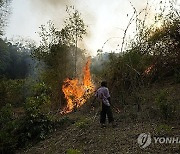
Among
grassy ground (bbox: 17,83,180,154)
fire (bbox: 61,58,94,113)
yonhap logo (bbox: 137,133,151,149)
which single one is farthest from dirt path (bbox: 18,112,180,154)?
fire (bbox: 61,58,94,113)

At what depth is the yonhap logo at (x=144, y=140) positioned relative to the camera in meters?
9.77

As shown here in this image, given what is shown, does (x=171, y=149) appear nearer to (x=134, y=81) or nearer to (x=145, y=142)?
(x=145, y=142)

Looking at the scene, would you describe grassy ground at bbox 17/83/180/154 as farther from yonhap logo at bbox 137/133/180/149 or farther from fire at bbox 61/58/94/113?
fire at bbox 61/58/94/113

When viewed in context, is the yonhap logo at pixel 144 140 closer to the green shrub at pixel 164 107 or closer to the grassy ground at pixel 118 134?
the grassy ground at pixel 118 134

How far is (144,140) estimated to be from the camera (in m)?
10.2

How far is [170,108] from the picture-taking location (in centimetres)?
1267

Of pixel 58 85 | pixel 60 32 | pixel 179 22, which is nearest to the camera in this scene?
pixel 179 22

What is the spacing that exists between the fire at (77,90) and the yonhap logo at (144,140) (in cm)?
843

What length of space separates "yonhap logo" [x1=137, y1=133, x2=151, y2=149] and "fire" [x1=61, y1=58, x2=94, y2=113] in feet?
27.7

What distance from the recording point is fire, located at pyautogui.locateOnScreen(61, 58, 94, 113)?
19375mm

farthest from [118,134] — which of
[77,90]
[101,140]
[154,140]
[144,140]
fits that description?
[77,90]

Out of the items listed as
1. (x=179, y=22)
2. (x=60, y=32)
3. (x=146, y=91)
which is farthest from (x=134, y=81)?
(x=60, y=32)

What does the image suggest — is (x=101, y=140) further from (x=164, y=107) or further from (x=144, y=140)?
(x=164, y=107)

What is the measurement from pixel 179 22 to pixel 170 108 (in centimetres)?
661
